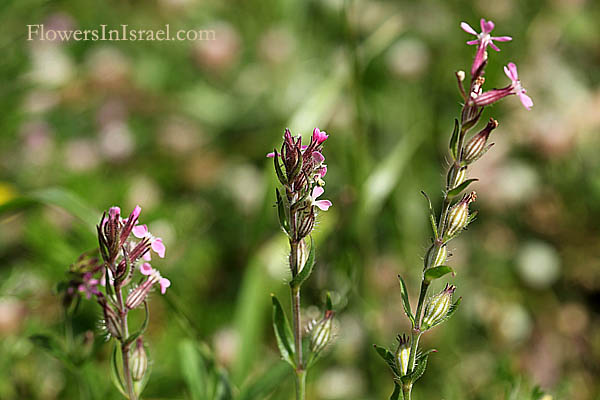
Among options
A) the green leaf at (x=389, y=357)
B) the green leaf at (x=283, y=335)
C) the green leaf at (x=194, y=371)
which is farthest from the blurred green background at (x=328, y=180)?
the green leaf at (x=389, y=357)

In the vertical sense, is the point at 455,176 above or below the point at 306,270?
above

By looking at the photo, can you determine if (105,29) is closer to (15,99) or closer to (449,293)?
(15,99)

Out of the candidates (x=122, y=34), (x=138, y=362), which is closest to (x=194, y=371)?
(x=138, y=362)

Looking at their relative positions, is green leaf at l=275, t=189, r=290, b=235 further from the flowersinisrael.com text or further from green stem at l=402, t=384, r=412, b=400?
the flowersinisrael.com text

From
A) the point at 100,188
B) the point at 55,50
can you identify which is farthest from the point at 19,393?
the point at 55,50

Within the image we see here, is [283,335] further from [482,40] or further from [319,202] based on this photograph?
[482,40]

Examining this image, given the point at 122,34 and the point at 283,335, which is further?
the point at 122,34

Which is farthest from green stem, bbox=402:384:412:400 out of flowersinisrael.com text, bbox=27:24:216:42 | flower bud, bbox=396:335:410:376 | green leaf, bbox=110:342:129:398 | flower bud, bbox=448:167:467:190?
flowersinisrael.com text, bbox=27:24:216:42
